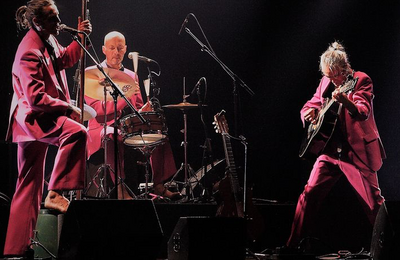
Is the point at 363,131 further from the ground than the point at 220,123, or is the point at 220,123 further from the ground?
the point at 220,123

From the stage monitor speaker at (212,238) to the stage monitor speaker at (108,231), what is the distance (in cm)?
27

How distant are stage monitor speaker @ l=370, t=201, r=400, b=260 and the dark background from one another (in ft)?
12.0

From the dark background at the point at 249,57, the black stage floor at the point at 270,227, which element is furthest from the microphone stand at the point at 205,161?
the black stage floor at the point at 270,227

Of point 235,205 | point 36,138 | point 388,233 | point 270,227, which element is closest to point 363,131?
point 270,227

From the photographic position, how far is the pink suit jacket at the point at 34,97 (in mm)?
4691

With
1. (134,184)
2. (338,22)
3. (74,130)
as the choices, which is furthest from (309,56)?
(74,130)

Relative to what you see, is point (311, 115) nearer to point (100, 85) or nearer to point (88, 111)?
point (88, 111)

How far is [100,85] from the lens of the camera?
7164mm

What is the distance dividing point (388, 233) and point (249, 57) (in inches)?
176

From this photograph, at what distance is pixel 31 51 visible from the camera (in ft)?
15.7

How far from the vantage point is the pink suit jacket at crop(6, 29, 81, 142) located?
4.69 metres

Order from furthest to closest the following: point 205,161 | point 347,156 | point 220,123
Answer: point 205,161
point 220,123
point 347,156

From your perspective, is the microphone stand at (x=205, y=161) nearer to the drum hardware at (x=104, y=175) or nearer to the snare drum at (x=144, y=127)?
the snare drum at (x=144, y=127)

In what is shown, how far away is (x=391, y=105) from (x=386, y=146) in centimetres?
51
